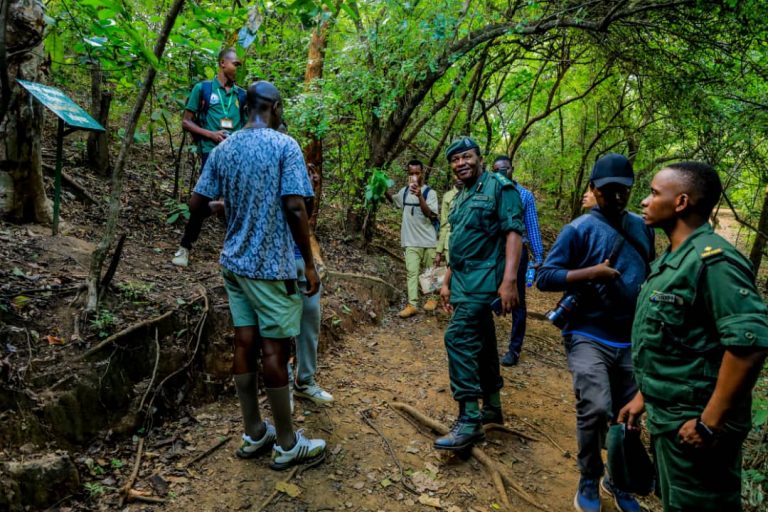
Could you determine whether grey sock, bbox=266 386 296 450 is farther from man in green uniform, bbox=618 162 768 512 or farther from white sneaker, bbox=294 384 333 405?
man in green uniform, bbox=618 162 768 512

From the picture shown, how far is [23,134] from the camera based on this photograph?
4.32 m

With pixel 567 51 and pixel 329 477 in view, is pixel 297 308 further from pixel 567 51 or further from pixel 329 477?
pixel 567 51

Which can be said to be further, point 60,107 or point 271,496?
point 60,107

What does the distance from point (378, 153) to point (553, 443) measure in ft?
18.5

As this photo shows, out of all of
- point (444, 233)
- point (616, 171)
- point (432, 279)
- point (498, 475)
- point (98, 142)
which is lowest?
point (498, 475)

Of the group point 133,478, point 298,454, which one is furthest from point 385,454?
point 133,478

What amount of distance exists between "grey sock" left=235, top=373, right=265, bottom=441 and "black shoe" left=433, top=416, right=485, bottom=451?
1.27 meters

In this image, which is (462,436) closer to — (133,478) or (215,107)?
(133,478)

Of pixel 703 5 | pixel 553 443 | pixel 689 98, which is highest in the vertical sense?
pixel 703 5

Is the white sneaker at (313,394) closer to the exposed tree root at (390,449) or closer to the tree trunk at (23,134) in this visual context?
the exposed tree root at (390,449)

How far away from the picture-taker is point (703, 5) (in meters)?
5.31

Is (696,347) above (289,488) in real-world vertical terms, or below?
above

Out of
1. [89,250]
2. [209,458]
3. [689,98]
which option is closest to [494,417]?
[209,458]

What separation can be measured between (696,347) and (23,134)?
5.58 meters
